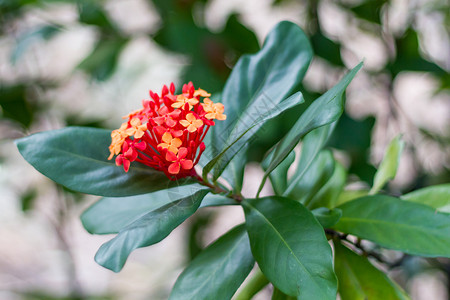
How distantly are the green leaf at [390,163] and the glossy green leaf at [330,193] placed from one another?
5 centimetres

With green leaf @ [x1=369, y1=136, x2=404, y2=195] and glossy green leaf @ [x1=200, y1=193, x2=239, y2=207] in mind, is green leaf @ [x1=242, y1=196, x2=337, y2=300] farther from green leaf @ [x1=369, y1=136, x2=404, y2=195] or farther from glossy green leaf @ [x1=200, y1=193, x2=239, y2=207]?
green leaf @ [x1=369, y1=136, x2=404, y2=195]

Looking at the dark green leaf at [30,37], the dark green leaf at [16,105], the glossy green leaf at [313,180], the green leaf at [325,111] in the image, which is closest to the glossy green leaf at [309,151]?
the glossy green leaf at [313,180]

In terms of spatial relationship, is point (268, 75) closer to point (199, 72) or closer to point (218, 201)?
point (218, 201)

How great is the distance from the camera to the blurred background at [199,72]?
1067 mm

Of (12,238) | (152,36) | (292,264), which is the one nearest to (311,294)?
(292,264)

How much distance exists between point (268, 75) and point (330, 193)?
17 centimetres

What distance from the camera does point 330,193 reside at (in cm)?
54

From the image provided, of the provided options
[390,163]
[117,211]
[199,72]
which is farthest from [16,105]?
[390,163]

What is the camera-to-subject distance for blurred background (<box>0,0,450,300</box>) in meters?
1.07

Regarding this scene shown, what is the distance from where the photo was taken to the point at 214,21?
4.20ft

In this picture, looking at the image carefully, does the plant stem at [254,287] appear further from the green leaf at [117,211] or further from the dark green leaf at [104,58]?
the dark green leaf at [104,58]

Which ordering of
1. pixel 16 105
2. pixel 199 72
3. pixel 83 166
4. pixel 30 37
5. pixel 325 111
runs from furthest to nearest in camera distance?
1. pixel 16 105
2. pixel 30 37
3. pixel 199 72
4. pixel 83 166
5. pixel 325 111

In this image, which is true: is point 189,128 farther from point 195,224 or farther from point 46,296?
point 46,296

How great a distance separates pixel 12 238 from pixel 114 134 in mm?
2144
